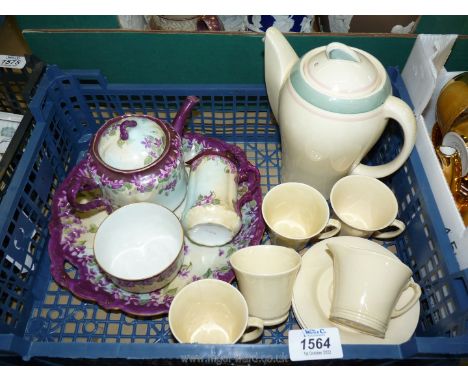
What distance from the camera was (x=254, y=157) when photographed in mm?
925

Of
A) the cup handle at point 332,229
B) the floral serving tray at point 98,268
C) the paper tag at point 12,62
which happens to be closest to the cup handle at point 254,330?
the floral serving tray at point 98,268

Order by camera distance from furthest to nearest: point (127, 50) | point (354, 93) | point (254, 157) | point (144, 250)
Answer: point (254, 157)
point (127, 50)
point (144, 250)
point (354, 93)

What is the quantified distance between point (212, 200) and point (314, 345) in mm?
259

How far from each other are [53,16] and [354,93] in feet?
1.92

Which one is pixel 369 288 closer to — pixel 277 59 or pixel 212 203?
pixel 212 203

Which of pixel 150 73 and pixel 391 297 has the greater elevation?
pixel 150 73

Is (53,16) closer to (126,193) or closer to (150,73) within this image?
(150,73)

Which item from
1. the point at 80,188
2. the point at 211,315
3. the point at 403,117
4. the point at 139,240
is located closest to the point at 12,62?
the point at 80,188

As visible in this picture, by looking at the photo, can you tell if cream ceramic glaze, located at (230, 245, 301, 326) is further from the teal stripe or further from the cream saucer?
the teal stripe

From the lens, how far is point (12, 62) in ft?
2.56

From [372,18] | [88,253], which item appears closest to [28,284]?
[88,253]

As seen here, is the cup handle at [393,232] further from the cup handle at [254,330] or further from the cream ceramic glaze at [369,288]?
the cup handle at [254,330]

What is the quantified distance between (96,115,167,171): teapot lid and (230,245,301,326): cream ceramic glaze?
202mm

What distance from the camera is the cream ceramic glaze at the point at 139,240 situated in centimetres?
66
